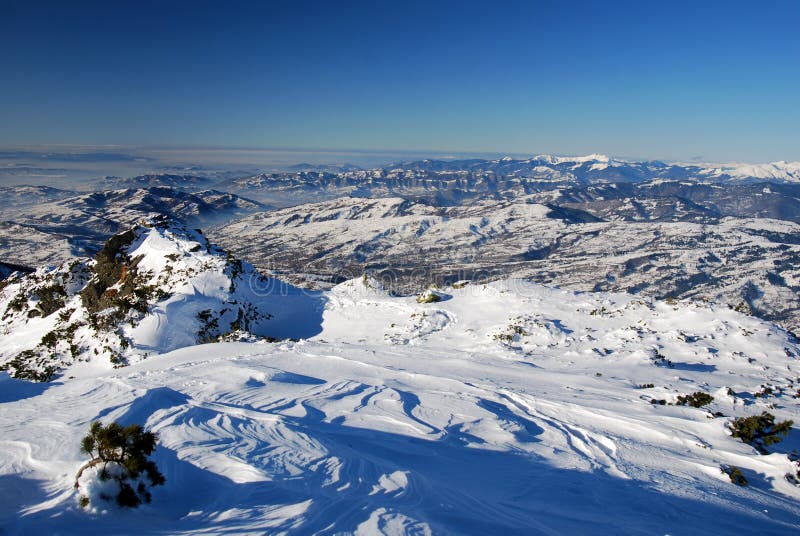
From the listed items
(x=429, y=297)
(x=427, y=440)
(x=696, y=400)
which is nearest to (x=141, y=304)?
(x=429, y=297)

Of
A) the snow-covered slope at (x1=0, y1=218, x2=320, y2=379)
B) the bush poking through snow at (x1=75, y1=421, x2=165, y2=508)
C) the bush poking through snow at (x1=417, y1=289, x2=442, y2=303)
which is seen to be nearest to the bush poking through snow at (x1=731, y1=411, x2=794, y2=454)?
the bush poking through snow at (x1=75, y1=421, x2=165, y2=508)

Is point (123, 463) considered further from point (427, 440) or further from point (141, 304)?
point (141, 304)

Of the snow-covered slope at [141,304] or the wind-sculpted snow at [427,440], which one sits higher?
the wind-sculpted snow at [427,440]

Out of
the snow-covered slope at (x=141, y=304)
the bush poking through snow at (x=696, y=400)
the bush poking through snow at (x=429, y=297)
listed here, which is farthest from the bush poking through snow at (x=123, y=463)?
the bush poking through snow at (x=429, y=297)

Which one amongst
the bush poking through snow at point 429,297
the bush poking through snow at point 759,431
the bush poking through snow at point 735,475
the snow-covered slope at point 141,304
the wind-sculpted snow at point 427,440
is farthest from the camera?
the bush poking through snow at point 429,297

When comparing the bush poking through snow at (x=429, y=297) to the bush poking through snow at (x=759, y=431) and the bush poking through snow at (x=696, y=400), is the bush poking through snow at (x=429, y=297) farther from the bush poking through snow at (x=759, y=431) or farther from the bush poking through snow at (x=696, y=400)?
the bush poking through snow at (x=759, y=431)
